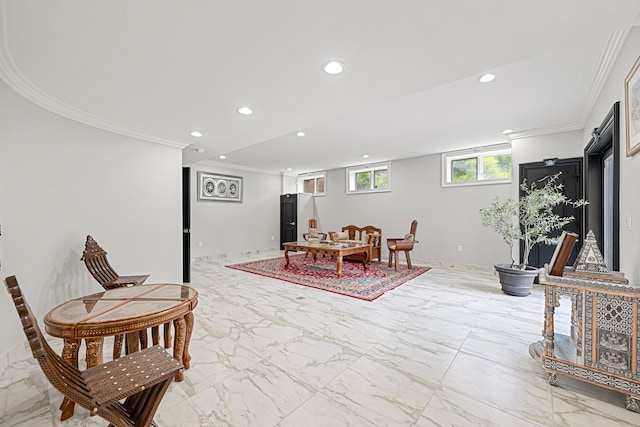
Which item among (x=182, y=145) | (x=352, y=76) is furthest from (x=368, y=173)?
(x=352, y=76)

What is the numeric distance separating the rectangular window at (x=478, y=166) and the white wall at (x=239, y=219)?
513 cm

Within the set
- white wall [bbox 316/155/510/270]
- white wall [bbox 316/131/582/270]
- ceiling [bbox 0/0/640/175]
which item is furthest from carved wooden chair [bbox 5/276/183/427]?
white wall [bbox 316/155/510/270]

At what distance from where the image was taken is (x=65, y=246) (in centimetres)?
286

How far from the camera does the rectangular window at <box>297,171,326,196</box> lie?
28.7 ft

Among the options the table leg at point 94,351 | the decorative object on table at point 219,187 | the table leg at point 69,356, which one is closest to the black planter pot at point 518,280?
the table leg at point 94,351

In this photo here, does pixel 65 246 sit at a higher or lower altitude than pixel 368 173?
lower

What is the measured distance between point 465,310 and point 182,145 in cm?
457

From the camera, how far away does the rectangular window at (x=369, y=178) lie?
7086 mm

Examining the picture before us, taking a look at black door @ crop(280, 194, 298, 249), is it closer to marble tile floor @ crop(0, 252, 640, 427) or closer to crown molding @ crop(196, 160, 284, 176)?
crown molding @ crop(196, 160, 284, 176)

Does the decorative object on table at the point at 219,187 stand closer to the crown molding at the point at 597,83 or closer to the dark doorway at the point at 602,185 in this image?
the crown molding at the point at 597,83

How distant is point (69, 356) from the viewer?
148 centimetres

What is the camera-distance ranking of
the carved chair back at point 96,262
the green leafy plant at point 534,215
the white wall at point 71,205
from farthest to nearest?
the green leafy plant at point 534,215
the carved chair back at point 96,262
the white wall at point 71,205

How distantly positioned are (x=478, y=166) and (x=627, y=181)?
12.4 feet

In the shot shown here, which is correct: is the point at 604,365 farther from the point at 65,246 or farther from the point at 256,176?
the point at 256,176
